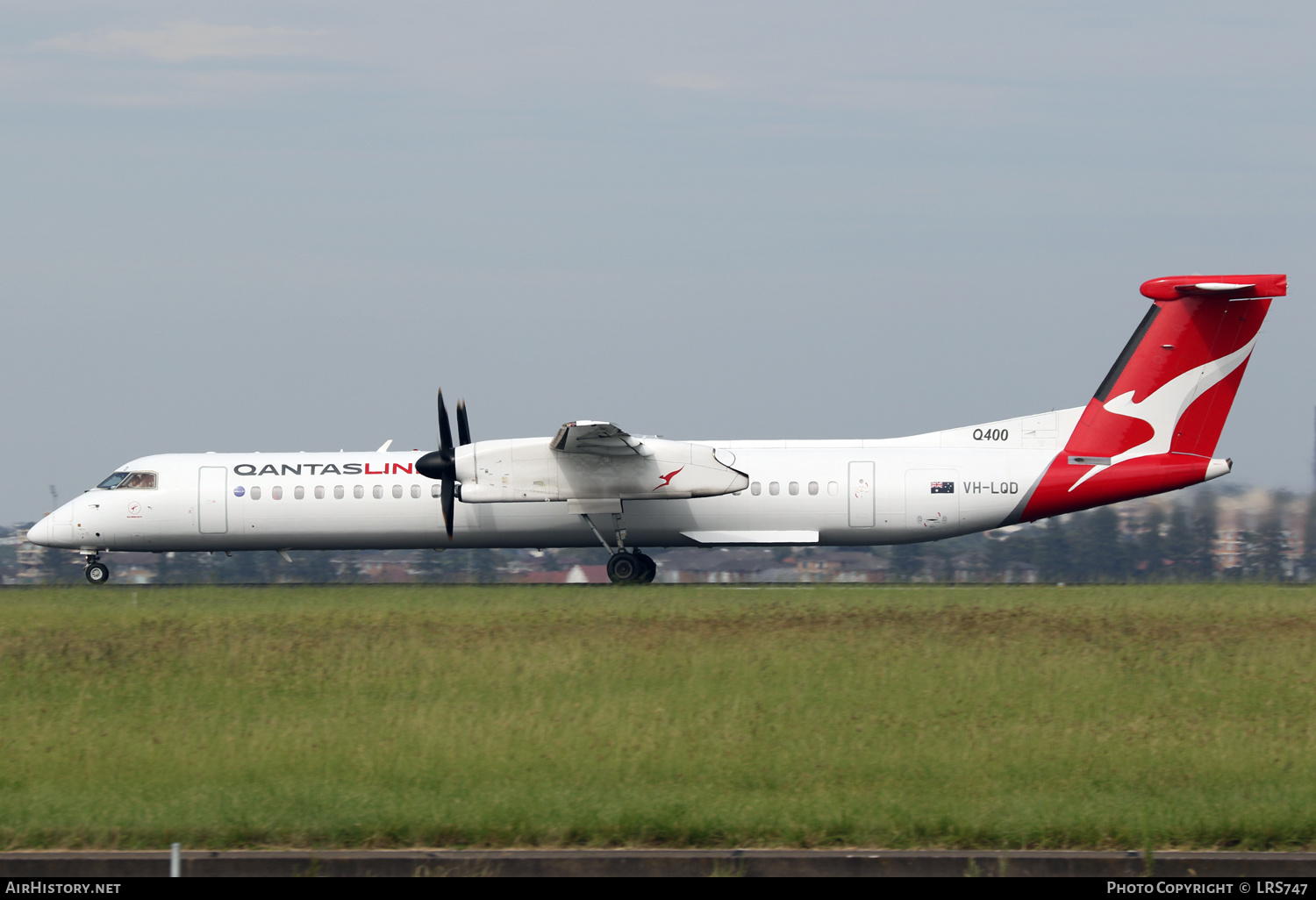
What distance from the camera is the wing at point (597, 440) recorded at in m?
26.9

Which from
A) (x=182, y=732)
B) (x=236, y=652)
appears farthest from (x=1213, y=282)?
(x=182, y=732)

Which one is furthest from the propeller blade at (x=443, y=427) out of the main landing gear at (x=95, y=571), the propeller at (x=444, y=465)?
the main landing gear at (x=95, y=571)

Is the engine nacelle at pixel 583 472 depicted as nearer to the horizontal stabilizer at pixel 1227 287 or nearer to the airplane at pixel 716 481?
the airplane at pixel 716 481

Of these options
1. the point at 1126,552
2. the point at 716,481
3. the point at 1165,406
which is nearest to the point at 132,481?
the point at 716,481

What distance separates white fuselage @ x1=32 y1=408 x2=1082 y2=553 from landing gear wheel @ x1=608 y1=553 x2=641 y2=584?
43cm

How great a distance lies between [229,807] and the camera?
31.7 feet

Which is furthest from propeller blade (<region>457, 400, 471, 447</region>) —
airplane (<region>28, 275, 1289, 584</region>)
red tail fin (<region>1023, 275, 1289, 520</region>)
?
red tail fin (<region>1023, 275, 1289, 520</region>)

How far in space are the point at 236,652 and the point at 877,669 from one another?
25.3 feet

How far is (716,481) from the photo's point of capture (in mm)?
27781

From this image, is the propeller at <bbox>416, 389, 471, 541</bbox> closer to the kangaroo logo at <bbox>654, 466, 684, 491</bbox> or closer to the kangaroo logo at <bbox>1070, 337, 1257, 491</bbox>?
the kangaroo logo at <bbox>654, 466, 684, 491</bbox>

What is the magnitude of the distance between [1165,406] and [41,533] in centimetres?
2493

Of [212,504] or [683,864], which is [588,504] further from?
[683,864]

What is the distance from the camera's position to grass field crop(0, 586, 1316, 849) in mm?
9250
